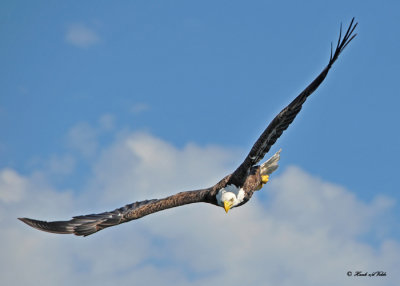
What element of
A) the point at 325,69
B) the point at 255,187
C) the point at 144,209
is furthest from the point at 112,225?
the point at 325,69

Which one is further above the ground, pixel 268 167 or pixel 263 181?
pixel 268 167

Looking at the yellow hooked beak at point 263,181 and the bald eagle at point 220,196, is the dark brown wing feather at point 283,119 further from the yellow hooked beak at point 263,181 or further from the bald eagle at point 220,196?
the yellow hooked beak at point 263,181

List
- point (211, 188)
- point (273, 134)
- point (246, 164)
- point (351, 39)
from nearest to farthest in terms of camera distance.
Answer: point (351, 39), point (273, 134), point (246, 164), point (211, 188)

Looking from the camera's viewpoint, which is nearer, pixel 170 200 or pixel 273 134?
pixel 273 134

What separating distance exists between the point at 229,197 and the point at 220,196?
28 centimetres

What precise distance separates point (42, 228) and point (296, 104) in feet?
21.1

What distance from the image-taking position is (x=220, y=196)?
14977mm

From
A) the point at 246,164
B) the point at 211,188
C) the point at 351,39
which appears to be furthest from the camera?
the point at 211,188

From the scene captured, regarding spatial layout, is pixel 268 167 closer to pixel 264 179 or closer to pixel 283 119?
pixel 264 179

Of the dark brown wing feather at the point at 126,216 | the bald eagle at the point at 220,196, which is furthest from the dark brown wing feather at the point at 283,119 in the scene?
the dark brown wing feather at the point at 126,216

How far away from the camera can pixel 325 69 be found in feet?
41.5

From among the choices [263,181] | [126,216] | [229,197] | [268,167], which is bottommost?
[229,197]

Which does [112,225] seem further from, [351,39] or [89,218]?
[351,39]

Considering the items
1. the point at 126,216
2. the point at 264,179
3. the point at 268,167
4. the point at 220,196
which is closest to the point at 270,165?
the point at 268,167
